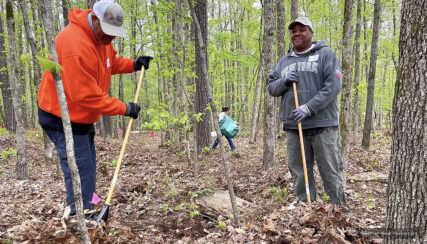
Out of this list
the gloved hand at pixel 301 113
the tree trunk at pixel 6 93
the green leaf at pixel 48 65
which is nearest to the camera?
the green leaf at pixel 48 65

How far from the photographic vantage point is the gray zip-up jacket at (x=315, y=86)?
3260 mm

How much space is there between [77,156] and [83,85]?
845 mm

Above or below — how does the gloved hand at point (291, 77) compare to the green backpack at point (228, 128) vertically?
above

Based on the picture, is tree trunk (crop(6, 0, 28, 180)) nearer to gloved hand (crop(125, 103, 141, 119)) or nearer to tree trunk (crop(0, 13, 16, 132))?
gloved hand (crop(125, 103, 141, 119))

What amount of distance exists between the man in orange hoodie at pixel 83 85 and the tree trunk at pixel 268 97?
331 cm

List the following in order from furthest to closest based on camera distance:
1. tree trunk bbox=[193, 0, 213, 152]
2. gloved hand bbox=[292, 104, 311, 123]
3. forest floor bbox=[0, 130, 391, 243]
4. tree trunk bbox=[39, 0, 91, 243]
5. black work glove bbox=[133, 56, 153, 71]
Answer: tree trunk bbox=[193, 0, 213, 152] → black work glove bbox=[133, 56, 153, 71] → gloved hand bbox=[292, 104, 311, 123] → forest floor bbox=[0, 130, 391, 243] → tree trunk bbox=[39, 0, 91, 243]

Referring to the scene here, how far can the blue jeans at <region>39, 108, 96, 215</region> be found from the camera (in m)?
2.92

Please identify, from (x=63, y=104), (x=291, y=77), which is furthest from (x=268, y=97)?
(x=63, y=104)

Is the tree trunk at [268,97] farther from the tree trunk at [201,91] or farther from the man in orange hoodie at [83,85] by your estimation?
the man in orange hoodie at [83,85]

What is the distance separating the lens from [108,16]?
2840 millimetres

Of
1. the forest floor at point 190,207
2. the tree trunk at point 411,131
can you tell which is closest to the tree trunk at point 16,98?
the forest floor at point 190,207

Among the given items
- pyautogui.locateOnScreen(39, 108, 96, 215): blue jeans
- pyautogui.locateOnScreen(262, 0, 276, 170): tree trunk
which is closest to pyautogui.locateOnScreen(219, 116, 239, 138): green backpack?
pyautogui.locateOnScreen(262, 0, 276, 170): tree trunk

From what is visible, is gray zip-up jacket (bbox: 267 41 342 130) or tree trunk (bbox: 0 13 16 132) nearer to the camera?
gray zip-up jacket (bbox: 267 41 342 130)

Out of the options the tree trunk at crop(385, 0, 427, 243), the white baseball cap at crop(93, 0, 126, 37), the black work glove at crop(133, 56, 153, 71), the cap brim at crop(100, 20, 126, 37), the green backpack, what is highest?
the white baseball cap at crop(93, 0, 126, 37)
